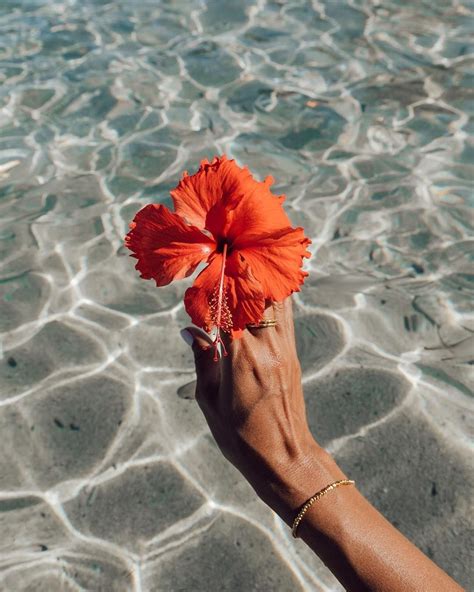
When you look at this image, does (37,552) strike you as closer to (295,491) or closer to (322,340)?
(295,491)

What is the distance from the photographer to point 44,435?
2936 mm

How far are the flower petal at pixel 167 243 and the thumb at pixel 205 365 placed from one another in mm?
456

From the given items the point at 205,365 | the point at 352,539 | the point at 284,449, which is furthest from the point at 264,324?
the point at 352,539

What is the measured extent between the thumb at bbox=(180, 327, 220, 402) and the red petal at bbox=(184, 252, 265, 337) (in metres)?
0.44

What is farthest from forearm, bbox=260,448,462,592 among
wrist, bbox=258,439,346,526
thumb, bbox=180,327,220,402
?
A: thumb, bbox=180,327,220,402

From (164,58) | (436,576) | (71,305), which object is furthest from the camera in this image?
(164,58)

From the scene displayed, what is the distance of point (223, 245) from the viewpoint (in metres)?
1.52

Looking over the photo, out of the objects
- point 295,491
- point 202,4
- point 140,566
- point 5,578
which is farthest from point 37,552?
point 202,4

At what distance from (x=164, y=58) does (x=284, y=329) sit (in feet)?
14.7

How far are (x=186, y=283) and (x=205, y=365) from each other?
172cm

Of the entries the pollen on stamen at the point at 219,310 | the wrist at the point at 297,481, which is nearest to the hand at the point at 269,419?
the wrist at the point at 297,481

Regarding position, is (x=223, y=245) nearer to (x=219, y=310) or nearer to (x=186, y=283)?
(x=219, y=310)

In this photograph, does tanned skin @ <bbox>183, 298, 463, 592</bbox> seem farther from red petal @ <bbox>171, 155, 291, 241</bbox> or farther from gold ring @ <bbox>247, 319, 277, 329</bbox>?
red petal @ <bbox>171, 155, 291, 241</bbox>

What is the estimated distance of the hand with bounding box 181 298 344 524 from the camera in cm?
182
